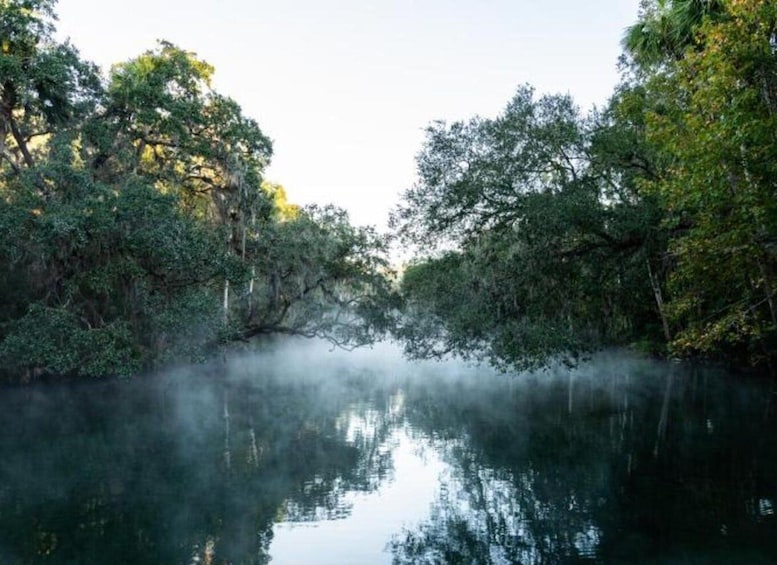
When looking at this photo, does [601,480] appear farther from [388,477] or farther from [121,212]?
[121,212]

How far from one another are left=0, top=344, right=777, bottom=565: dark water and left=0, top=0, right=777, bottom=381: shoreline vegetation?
6.32 ft

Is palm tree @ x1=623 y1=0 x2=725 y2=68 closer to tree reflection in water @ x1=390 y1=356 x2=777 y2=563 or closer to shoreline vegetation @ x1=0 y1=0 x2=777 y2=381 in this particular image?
shoreline vegetation @ x1=0 y1=0 x2=777 y2=381

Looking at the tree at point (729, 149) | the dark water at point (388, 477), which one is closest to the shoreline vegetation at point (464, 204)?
the tree at point (729, 149)

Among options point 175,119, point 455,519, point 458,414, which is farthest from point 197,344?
point 455,519

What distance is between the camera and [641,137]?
16875 mm

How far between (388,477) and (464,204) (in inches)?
308

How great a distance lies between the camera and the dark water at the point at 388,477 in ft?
26.7

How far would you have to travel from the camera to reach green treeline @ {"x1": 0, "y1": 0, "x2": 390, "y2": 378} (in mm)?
16859

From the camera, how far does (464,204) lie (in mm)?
16984

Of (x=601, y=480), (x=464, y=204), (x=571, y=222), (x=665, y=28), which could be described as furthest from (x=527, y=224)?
(x=601, y=480)

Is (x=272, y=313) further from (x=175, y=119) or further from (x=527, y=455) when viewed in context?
(x=527, y=455)

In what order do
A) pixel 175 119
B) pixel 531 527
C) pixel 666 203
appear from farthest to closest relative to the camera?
pixel 175 119, pixel 666 203, pixel 531 527

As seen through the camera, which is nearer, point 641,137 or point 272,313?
point 641,137

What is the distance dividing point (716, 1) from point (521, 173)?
5491 millimetres
